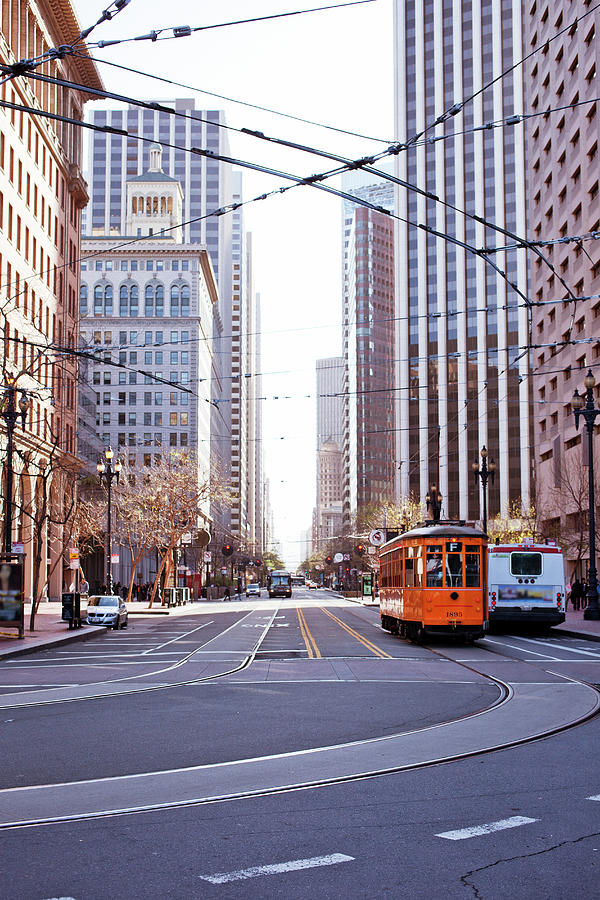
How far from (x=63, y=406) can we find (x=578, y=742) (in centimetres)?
5391

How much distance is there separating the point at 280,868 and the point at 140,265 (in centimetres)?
12824

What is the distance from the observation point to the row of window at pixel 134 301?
128 m

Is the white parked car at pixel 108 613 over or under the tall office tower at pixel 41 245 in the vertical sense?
under

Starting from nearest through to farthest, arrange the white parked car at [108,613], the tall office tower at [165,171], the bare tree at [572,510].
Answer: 1. the white parked car at [108,613]
2. the bare tree at [572,510]
3. the tall office tower at [165,171]

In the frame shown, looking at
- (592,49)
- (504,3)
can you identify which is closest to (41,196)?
(592,49)

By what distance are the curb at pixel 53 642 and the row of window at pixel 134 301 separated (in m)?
94.4

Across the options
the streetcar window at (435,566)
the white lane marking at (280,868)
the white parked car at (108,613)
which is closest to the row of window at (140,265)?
the white parked car at (108,613)

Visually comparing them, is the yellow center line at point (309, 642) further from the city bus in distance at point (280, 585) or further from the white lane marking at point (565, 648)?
the city bus in distance at point (280, 585)

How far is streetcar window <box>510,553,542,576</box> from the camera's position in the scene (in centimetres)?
3309

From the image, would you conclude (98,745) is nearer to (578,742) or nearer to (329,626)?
(578,742)

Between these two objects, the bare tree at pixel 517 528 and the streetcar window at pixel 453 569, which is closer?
the streetcar window at pixel 453 569

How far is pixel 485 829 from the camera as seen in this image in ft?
24.4

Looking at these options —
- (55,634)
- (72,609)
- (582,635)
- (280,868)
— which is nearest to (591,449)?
(582,635)

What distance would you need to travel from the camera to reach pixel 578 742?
37.9ft
